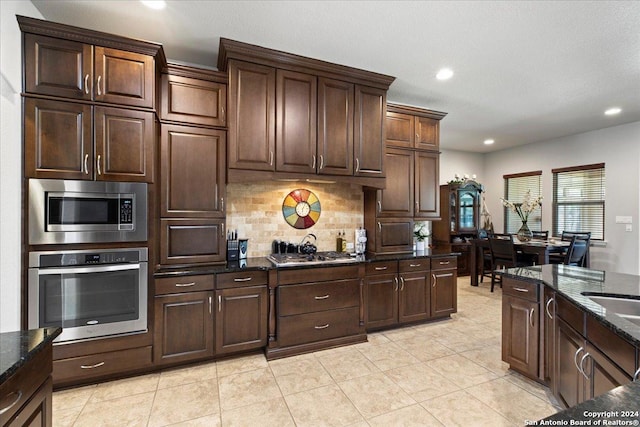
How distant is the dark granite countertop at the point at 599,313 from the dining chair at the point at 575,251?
2.31 meters

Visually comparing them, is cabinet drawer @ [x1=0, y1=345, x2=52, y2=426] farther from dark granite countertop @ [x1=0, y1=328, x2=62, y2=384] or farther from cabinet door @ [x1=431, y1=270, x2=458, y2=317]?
cabinet door @ [x1=431, y1=270, x2=458, y2=317]

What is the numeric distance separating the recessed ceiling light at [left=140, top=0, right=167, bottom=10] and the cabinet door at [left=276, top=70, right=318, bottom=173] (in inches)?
41.6

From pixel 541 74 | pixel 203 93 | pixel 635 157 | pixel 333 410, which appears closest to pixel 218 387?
pixel 333 410

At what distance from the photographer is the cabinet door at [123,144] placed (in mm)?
2266

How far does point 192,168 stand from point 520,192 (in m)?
6.95

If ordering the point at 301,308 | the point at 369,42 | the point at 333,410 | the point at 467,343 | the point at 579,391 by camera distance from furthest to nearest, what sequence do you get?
the point at 467,343 → the point at 301,308 → the point at 369,42 → the point at 333,410 → the point at 579,391

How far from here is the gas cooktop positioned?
2866 millimetres

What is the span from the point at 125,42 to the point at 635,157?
23.7 feet

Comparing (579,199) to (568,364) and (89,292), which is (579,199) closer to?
(568,364)

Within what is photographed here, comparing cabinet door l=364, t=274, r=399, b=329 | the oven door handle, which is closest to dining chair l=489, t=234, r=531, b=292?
cabinet door l=364, t=274, r=399, b=329

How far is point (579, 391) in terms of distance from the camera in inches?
64.7

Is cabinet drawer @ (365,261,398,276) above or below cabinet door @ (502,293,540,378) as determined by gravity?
above

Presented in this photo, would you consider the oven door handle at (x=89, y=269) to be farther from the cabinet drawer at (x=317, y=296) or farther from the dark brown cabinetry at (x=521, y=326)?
the dark brown cabinetry at (x=521, y=326)

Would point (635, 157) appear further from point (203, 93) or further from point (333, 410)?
point (203, 93)
